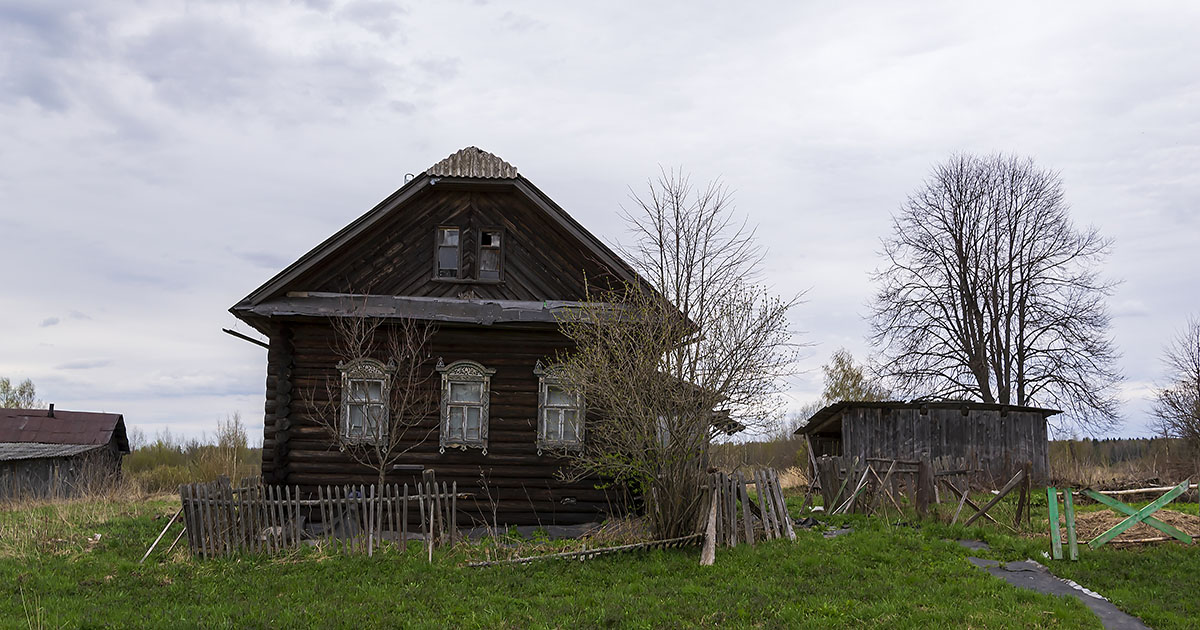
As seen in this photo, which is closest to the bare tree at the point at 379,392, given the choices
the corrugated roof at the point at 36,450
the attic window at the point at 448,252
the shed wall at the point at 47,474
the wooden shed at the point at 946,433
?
the attic window at the point at 448,252

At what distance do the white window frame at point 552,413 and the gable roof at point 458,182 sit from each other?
2280 millimetres

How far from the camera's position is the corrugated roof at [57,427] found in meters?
36.5

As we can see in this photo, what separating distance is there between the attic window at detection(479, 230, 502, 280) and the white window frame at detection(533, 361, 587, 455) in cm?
205

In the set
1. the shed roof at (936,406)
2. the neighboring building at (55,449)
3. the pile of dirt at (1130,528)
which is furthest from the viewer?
the neighboring building at (55,449)

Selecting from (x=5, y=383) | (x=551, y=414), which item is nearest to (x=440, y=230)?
(x=551, y=414)

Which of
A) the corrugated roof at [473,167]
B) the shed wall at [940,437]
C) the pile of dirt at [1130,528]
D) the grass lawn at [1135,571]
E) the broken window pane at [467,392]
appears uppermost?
the corrugated roof at [473,167]

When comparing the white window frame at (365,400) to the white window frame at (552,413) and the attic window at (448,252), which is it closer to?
the attic window at (448,252)

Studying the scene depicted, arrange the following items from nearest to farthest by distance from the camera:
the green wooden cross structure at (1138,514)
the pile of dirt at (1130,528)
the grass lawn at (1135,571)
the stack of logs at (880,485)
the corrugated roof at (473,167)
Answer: the grass lawn at (1135,571)
the green wooden cross structure at (1138,514)
the pile of dirt at (1130,528)
the stack of logs at (880,485)
the corrugated roof at (473,167)

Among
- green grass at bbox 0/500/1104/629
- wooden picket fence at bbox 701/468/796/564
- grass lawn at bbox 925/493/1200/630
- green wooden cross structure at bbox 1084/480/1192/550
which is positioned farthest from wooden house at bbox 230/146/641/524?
green wooden cross structure at bbox 1084/480/1192/550

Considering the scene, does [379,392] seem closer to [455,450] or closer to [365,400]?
[365,400]

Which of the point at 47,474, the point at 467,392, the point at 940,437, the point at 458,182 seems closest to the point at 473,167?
the point at 458,182

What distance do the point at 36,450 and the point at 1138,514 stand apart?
37.2 metres

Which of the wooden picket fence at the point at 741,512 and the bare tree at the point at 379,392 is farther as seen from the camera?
the bare tree at the point at 379,392

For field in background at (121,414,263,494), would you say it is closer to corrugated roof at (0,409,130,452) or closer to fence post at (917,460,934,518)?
corrugated roof at (0,409,130,452)
